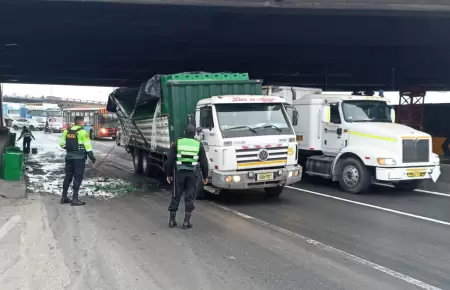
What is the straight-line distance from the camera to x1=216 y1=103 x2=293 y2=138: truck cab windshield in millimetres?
9914

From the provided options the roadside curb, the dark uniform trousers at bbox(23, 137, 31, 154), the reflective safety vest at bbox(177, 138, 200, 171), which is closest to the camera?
the reflective safety vest at bbox(177, 138, 200, 171)

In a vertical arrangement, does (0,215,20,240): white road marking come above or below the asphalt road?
above

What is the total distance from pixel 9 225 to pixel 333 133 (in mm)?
8505

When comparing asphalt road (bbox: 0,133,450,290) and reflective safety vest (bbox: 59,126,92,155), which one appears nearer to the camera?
asphalt road (bbox: 0,133,450,290)

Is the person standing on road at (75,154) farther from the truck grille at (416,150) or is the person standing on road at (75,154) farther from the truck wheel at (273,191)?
the truck grille at (416,150)

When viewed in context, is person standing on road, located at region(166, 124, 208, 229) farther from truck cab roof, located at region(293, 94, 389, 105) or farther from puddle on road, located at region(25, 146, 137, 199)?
truck cab roof, located at region(293, 94, 389, 105)

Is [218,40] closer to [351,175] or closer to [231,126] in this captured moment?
[351,175]

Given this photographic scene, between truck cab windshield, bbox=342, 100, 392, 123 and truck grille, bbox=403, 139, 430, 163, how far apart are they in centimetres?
148

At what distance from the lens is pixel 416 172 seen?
36.5 feet

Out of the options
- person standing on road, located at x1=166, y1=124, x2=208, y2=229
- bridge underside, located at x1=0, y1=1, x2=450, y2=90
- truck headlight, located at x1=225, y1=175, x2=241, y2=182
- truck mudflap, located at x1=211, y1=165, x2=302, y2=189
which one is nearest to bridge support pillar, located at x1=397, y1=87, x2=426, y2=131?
bridge underside, located at x1=0, y1=1, x2=450, y2=90

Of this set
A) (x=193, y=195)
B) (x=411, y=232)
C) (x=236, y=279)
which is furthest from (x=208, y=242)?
(x=411, y=232)

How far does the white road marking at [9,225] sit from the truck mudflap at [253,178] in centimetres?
393

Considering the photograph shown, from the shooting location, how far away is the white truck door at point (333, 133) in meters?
12.4

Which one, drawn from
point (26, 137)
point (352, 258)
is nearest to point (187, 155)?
point (352, 258)
